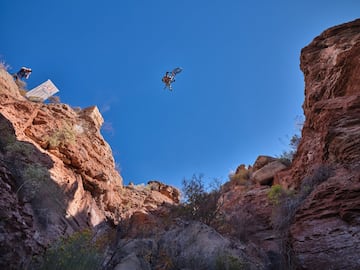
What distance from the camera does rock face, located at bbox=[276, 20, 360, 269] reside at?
18.1ft

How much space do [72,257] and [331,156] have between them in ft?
24.0

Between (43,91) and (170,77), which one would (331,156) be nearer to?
(170,77)

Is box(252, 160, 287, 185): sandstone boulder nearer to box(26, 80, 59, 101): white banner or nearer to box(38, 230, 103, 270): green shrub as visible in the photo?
box(38, 230, 103, 270): green shrub

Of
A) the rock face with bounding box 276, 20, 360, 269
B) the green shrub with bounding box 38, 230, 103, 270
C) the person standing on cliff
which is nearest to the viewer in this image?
the green shrub with bounding box 38, 230, 103, 270

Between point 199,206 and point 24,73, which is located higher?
point 24,73

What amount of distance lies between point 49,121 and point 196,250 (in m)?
9.63

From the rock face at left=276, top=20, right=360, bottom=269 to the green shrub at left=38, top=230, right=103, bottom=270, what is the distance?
3922 mm

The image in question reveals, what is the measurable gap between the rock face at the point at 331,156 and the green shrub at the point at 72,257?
3.92m

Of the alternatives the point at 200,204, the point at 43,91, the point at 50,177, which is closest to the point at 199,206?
the point at 200,204

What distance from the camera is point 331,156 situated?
8.47 meters

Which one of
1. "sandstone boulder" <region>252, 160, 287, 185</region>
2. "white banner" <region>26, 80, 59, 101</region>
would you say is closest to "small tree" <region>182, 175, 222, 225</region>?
"sandstone boulder" <region>252, 160, 287, 185</region>

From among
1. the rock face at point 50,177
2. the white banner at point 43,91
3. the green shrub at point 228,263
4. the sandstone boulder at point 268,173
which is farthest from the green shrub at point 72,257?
the white banner at point 43,91

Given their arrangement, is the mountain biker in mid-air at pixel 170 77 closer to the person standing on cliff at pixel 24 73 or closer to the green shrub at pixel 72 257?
the person standing on cliff at pixel 24 73

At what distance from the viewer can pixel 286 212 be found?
Result: 7.55 metres
